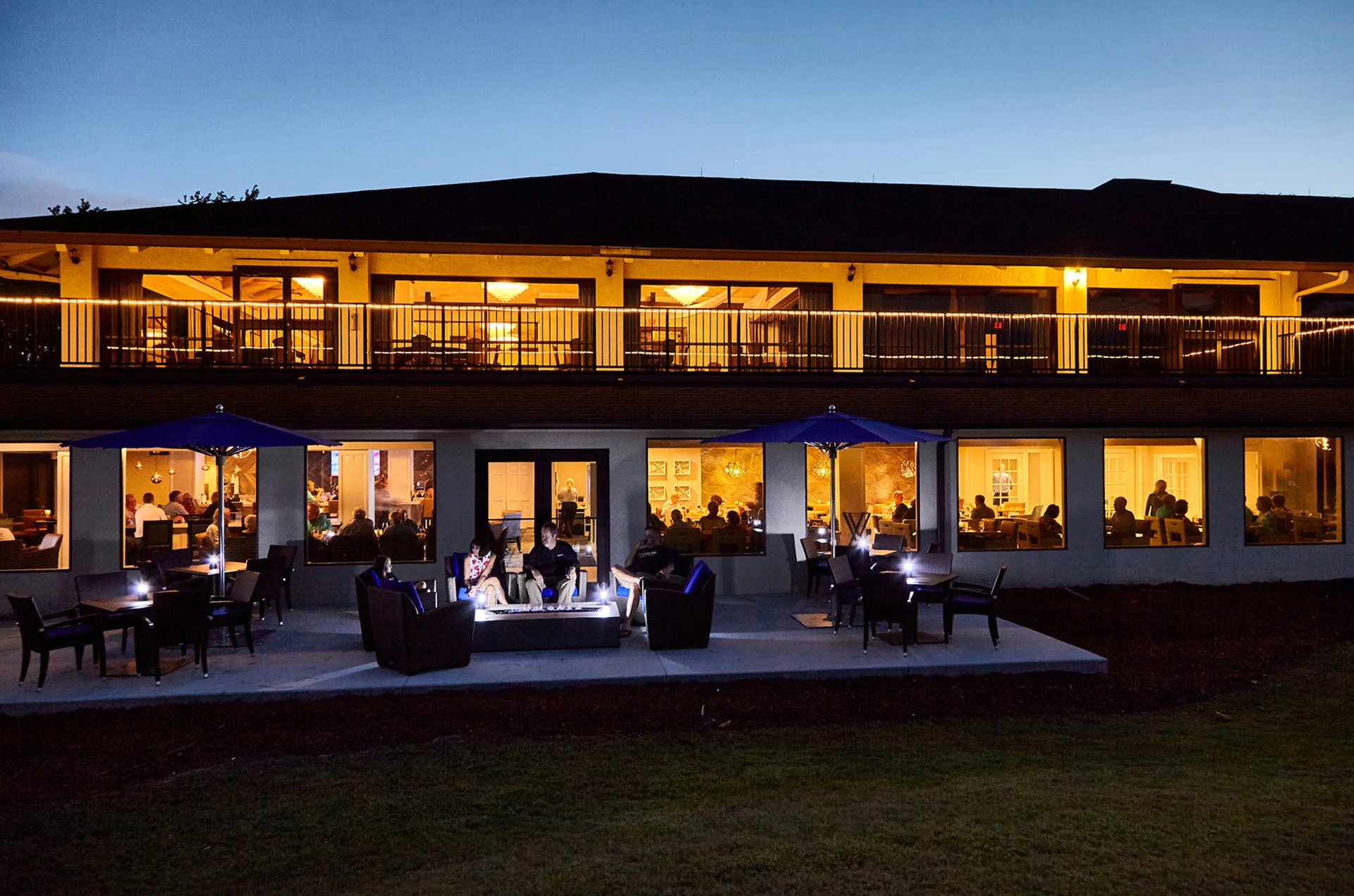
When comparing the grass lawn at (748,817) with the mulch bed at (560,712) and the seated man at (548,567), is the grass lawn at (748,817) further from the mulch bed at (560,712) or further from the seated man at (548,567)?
the seated man at (548,567)

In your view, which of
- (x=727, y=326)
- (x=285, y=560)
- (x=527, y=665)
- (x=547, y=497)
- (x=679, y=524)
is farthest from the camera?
(x=727, y=326)

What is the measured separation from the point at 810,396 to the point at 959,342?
3798 millimetres

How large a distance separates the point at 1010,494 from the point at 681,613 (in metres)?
8.26

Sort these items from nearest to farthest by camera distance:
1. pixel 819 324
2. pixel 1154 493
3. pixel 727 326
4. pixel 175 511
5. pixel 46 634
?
pixel 46 634 → pixel 175 511 → pixel 1154 493 → pixel 727 326 → pixel 819 324

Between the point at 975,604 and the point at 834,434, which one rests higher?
the point at 834,434

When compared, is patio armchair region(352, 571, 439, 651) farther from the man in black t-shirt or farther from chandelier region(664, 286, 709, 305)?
chandelier region(664, 286, 709, 305)

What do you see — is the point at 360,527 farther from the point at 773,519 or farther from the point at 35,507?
the point at 773,519

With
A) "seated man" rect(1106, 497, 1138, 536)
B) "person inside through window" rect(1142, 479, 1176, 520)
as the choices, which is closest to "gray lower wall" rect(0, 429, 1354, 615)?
"seated man" rect(1106, 497, 1138, 536)

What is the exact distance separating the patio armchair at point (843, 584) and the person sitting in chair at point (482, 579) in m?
4.00

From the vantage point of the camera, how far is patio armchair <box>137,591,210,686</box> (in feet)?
27.0

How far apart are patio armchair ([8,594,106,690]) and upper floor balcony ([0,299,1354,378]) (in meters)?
5.90

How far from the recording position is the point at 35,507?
12695 millimetres

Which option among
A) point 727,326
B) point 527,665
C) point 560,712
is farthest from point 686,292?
point 560,712

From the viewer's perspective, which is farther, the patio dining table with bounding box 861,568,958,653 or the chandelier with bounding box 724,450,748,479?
the chandelier with bounding box 724,450,748,479
